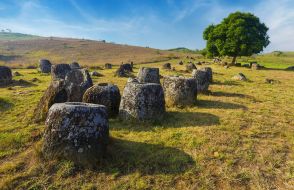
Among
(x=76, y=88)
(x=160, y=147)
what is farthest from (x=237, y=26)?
(x=160, y=147)

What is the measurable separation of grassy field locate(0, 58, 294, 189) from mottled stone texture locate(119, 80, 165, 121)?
33cm

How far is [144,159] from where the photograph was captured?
6758 millimetres

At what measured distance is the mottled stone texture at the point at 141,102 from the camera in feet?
30.7

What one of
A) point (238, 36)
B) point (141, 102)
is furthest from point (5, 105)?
point (238, 36)

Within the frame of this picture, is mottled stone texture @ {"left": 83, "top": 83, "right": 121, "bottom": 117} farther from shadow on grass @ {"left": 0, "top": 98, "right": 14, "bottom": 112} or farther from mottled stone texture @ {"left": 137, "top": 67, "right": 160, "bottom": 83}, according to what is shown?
mottled stone texture @ {"left": 137, "top": 67, "right": 160, "bottom": 83}

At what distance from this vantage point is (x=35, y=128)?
30.0 feet

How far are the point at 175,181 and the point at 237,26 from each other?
3873 cm

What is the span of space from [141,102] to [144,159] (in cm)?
294

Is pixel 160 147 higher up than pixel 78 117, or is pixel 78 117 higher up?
pixel 78 117

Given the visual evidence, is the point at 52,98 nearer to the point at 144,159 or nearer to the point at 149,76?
the point at 144,159

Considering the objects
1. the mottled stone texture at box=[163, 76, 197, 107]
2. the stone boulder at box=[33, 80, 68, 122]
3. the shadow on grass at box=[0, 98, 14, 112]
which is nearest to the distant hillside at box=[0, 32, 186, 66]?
the shadow on grass at box=[0, 98, 14, 112]

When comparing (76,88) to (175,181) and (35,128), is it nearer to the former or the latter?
(35,128)

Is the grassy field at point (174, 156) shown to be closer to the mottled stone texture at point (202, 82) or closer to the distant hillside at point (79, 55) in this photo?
the mottled stone texture at point (202, 82)

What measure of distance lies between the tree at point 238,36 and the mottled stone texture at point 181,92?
29420 mm
